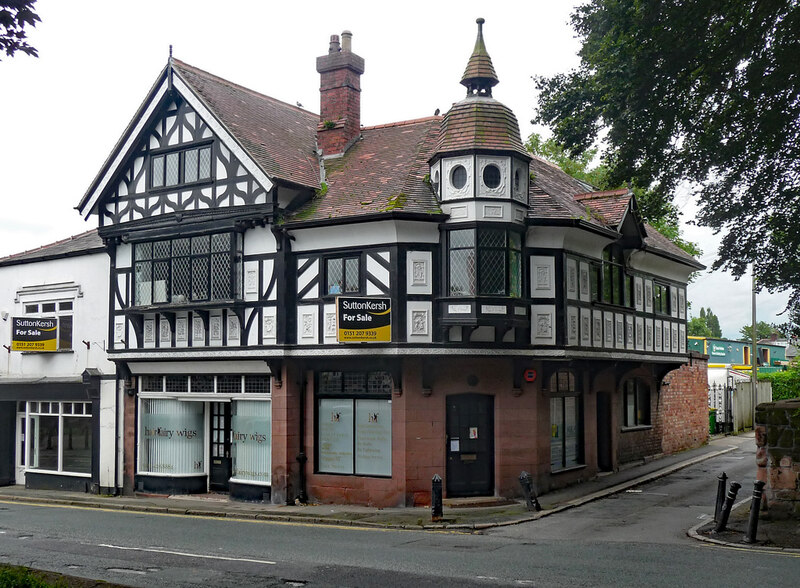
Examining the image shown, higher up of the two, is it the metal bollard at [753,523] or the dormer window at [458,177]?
the dormer window at [458,177]

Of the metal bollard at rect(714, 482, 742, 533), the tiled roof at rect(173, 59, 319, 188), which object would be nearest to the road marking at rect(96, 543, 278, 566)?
Answer: the metal bollard at rect(714, 482, 742, 533)

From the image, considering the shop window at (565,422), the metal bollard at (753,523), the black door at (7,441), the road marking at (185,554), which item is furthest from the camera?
the black door at (7,441)

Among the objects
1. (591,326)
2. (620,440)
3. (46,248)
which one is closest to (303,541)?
(591,326)

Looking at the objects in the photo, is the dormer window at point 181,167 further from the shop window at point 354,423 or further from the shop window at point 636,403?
the shop window at point 636,403

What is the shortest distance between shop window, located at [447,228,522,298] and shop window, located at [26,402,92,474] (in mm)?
13403

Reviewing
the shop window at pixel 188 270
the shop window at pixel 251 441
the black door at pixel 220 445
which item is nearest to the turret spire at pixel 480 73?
the shop window at pixel 188 270

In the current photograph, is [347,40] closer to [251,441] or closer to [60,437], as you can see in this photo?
[251,441]

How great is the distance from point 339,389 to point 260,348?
2.24 m

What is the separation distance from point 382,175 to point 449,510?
28.9 ft

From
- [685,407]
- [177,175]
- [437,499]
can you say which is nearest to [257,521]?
[437,499]

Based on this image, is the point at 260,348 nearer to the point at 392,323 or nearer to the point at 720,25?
the point at 392,323

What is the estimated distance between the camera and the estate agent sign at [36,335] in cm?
2758

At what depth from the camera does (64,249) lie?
28.3 metres

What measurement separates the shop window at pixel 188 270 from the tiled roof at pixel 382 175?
2.09 m
